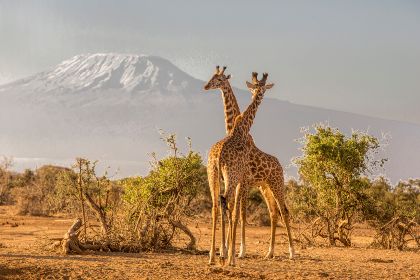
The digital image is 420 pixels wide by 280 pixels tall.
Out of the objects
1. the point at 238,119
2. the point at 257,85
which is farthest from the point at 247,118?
the point at 257,85

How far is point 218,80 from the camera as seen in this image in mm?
14859

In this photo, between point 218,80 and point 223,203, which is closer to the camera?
point 223,203

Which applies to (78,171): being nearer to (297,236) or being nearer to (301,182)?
(297,236)

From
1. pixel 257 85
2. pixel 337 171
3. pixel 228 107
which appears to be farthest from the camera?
pixel 337 171

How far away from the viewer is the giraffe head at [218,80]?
1465 centimetres

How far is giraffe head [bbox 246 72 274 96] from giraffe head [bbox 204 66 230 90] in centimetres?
76

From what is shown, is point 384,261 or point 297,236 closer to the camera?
point 384,261

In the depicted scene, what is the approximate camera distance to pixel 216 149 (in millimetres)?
13266

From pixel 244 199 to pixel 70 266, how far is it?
165 inches

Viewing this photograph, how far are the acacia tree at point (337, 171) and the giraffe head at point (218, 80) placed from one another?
7662 mm

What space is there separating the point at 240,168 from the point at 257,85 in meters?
2.92

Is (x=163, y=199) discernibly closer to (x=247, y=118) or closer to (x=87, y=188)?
(x=87, y=188)

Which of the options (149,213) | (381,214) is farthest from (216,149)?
(381,214)

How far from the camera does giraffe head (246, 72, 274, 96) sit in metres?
15.5
